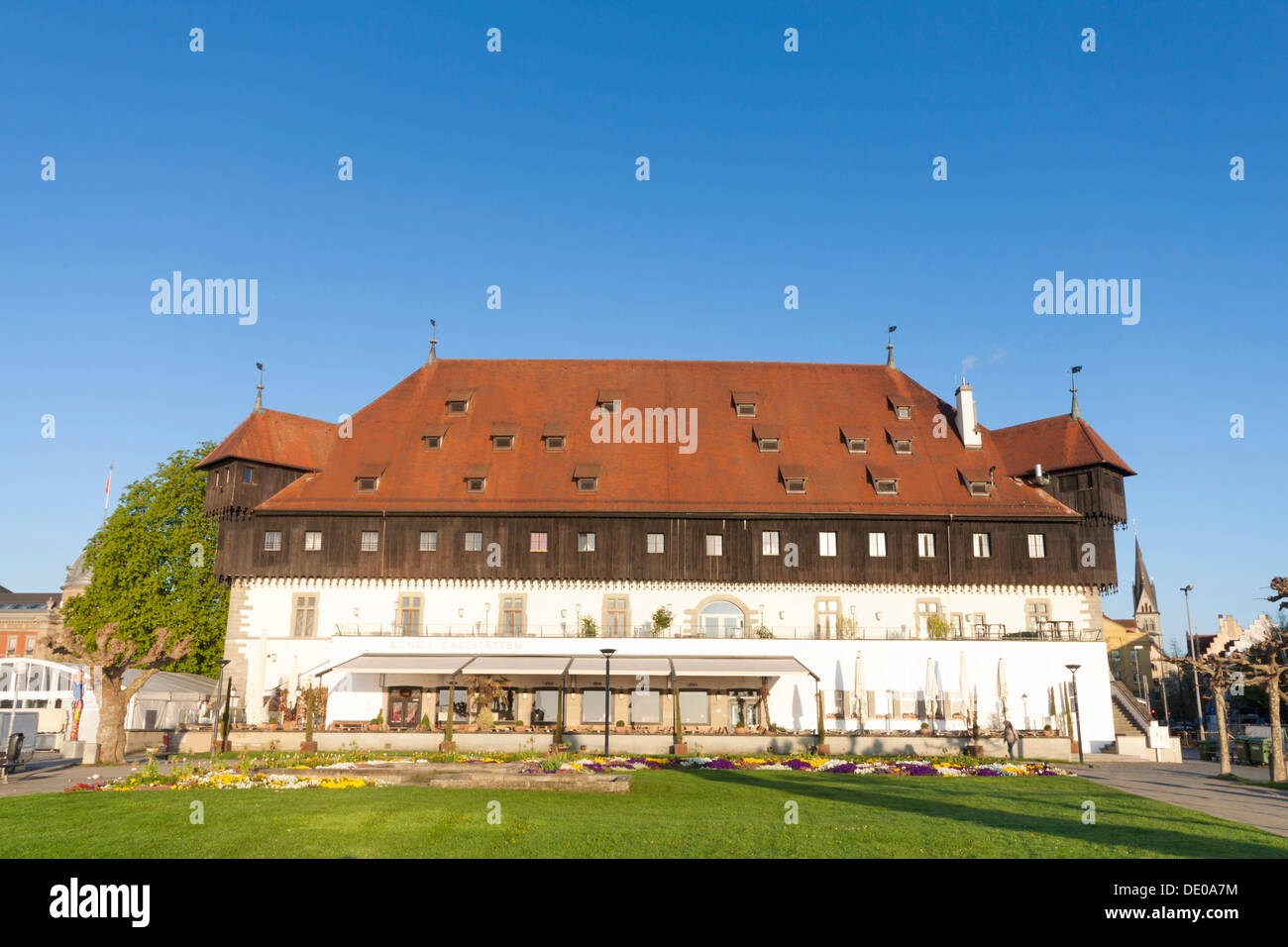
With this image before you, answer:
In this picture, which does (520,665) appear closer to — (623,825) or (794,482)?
(794,482)

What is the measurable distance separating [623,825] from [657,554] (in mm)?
27209

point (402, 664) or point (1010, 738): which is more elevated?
point (402, 664)

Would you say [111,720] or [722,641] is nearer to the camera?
[111,720]

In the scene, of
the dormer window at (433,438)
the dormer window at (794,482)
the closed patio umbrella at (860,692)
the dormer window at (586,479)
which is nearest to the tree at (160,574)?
the dormer window at (433,438)

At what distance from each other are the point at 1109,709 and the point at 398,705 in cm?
3055

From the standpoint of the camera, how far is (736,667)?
3881 centimetres

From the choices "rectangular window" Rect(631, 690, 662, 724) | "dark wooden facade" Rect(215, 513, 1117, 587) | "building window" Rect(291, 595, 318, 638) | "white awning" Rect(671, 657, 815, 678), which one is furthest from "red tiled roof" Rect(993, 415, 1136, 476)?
"building window" Rect(291, 595, 318, 638)

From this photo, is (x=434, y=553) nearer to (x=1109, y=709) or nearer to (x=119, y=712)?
(x=119, y=712)

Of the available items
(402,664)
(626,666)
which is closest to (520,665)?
(626,666)

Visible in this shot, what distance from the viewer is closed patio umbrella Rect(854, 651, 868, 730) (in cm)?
3909

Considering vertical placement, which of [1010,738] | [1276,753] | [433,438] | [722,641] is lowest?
[1010,738]

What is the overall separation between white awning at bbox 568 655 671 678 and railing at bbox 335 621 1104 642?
5.03ft

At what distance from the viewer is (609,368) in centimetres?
5141
